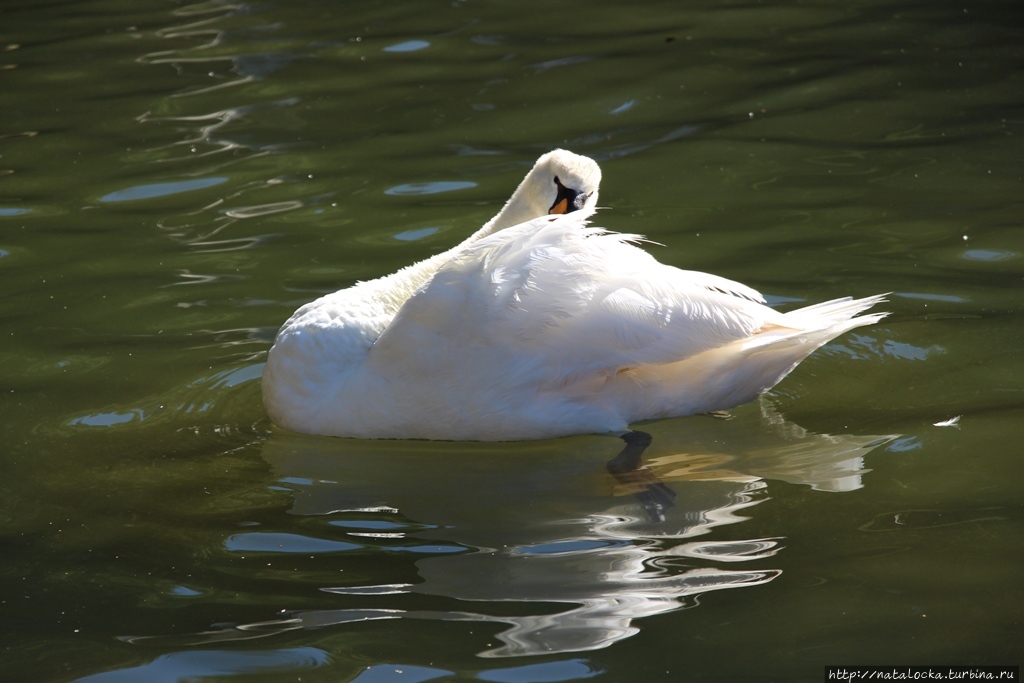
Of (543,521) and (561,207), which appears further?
(561,207)

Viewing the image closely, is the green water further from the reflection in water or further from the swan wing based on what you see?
the swan wing

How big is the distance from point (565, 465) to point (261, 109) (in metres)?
5.10

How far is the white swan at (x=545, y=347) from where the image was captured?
4383 mm

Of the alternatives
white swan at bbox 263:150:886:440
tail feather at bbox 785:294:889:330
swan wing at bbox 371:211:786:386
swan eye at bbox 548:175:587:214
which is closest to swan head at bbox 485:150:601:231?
swan eye at bbox 548:175:587:214

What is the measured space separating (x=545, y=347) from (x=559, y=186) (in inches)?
37.7

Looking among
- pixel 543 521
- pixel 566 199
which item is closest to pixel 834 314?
pixel 566 199

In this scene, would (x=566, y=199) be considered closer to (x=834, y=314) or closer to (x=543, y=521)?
(x=834, y=314)

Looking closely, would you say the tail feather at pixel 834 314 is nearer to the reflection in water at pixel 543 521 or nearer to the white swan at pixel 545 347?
the white swan at pixel 545 347

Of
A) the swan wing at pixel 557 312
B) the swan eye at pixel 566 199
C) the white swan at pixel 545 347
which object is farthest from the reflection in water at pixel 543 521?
the swan eye at pixel 566 199

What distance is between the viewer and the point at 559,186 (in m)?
5.09

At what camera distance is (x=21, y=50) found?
10109 mm

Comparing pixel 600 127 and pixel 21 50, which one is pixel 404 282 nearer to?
pixel 600 127

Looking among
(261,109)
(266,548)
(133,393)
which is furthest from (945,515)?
(261,109)

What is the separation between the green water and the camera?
3404mm
